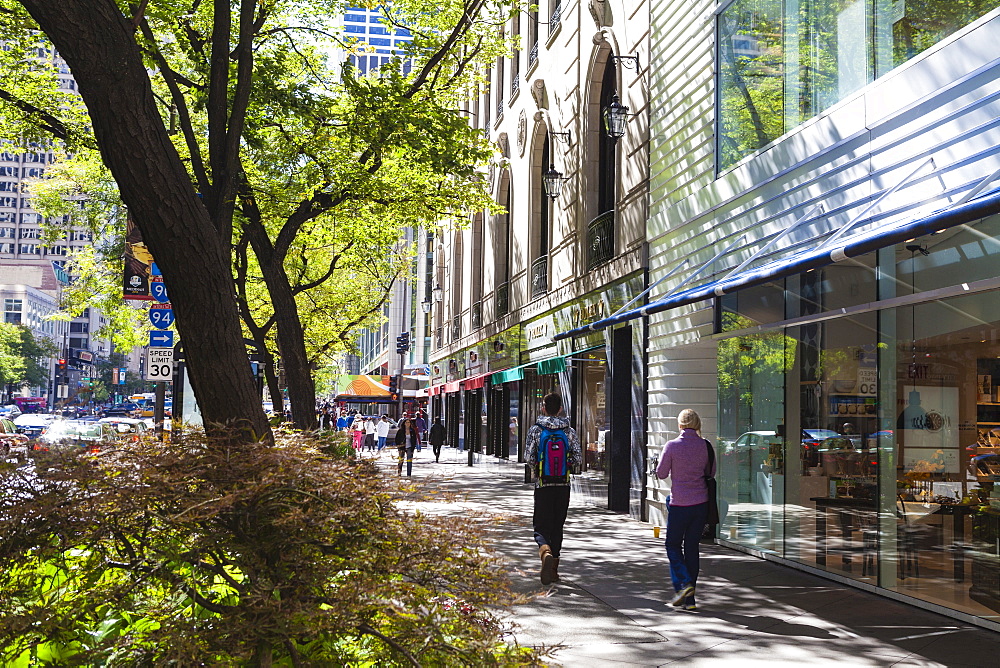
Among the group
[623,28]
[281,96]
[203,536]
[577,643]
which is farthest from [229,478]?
[623,28]

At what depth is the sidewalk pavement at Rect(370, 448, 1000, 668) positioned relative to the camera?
6930 mm

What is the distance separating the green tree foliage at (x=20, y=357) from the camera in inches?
4520

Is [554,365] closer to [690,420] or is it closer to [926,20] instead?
[690,420]

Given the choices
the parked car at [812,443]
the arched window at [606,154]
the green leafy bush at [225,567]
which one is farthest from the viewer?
the arched window at [606,154]

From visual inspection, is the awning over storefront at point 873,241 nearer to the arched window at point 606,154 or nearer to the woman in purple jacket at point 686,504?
the woman in purple jacket at point 686,504

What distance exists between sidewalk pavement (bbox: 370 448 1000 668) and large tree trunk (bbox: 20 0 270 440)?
3.97ft

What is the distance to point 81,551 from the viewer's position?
12.5ft

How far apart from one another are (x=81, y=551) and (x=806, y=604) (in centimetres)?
691

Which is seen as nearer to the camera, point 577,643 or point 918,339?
point 577,643

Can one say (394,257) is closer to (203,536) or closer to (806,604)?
(806,604)

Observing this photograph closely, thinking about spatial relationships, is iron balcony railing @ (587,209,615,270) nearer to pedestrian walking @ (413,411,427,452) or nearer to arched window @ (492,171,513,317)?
arched window @ (492,171,513,317)

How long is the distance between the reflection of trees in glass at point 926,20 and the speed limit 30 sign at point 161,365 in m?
12.2

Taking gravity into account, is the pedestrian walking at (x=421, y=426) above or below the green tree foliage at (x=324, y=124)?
below

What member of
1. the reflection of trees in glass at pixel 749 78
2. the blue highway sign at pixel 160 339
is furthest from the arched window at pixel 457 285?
the reflection of trees in glass at pixel 749 78
